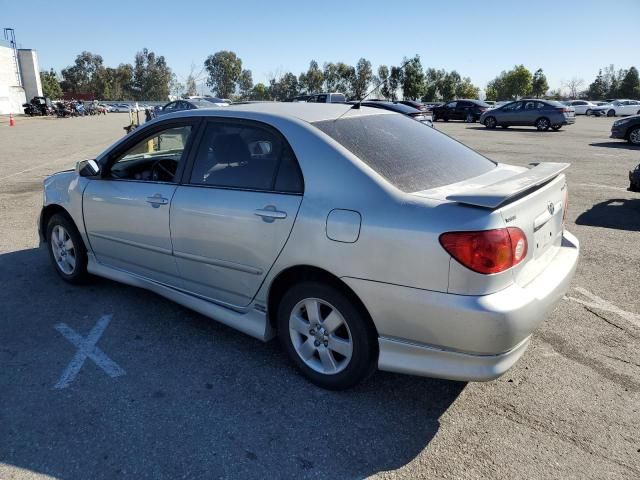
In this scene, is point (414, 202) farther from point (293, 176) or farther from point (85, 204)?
point (85, 204)

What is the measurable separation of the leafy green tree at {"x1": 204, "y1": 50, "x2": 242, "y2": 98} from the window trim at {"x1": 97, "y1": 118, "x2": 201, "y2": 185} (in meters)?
111

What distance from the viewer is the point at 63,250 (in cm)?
466

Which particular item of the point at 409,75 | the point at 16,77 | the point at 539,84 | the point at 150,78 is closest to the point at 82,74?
the point at 150,78

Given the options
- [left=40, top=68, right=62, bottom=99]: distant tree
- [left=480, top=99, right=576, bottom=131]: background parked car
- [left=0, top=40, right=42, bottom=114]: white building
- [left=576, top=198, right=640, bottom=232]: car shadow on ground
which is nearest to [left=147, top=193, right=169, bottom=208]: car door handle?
[left=576, top=198, right=640, bottom=232]: car shadow on ground

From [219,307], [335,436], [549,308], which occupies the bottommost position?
[335,436]

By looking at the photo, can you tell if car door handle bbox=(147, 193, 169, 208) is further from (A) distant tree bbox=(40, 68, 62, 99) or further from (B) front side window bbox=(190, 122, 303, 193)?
(A) distant tree bbox=(40, 68, 62, 99)

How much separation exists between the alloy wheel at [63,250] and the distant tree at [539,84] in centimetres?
8834

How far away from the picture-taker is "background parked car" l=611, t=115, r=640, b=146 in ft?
53.5

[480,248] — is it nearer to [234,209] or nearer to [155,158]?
[234,209]

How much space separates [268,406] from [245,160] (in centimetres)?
157

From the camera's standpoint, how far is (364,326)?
274 cm

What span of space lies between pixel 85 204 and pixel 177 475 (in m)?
2.75

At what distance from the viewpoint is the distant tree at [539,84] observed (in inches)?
3162

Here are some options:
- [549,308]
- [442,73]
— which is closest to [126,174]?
[549,308]
